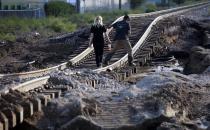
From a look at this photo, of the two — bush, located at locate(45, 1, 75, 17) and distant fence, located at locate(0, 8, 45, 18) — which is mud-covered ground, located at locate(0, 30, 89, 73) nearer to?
distant fence, located at locate(0, 8, 45, 18)

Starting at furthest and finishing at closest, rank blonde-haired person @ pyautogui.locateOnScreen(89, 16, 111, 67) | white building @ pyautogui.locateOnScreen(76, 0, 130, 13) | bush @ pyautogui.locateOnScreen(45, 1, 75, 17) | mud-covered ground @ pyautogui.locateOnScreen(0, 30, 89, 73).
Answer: white building @ pyautogui.locateOnScreen(76, 0, 130, 13), bush @ pyautogui.locateOnScreen(45, 1, 75, 17), mud-covered ground @ pyautogui.locateOnScreen(0, 30, 89, 73), blonde-haired person @ pyautogui.locateOnScreen(89, 16, 111, 67)

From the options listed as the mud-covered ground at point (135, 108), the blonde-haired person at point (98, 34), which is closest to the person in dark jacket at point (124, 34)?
the blonde-haired person at point (98, 34)

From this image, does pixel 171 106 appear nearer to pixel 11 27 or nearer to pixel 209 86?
pixel 209 86

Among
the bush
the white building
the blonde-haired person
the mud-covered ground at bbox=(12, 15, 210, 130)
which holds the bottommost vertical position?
the white building

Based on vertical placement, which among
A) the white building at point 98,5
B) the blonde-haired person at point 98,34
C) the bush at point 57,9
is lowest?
the white building at point 98,5

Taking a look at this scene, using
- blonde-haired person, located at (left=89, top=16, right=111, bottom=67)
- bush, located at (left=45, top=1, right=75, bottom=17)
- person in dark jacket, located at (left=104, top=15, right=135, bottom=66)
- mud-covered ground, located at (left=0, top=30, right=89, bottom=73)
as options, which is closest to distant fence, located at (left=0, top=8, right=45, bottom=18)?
bush, located at (left=45, top=1, right=75, bottom=17)

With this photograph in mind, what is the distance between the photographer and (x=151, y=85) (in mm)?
12812

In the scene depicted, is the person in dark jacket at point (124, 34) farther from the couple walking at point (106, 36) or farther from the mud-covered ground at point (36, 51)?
the mud-covered ground at point (36, 51)

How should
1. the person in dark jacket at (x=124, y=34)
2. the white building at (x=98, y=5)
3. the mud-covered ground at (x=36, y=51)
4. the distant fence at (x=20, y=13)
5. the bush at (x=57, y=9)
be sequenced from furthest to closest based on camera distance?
the white building at (x=98, y=5)
the bush at (x=57, y=9)
the distant fence at (x=20, y=13)
the mud-covered ground at (x=36, y=51)
the person in dark jacket at (x=124, y=34)

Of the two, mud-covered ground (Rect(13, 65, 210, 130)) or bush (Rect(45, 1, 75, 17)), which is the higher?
mud-covered ground (Rect(13, 65, 210, 130))

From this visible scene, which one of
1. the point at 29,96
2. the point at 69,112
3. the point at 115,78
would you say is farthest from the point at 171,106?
the point at 115,78

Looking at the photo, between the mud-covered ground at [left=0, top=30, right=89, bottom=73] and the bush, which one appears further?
the bush

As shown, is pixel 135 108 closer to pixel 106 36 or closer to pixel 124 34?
pixel 106 36

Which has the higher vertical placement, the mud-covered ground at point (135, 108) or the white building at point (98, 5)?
the mud-covered ground at point (135, 108)
